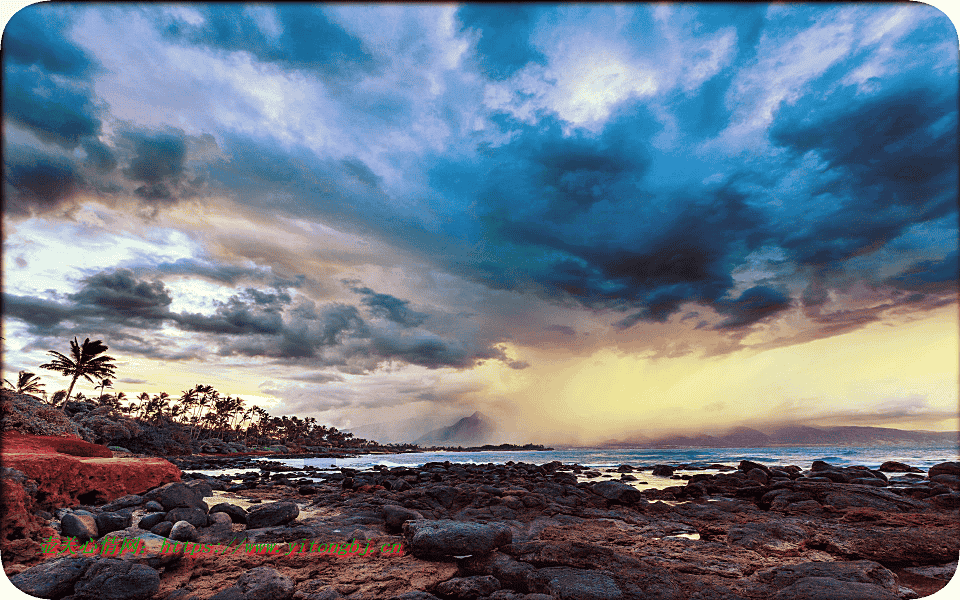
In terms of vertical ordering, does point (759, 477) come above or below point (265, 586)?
below

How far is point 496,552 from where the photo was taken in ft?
22.0

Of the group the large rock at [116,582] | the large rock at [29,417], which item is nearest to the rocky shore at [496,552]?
the large rock at [116,582]

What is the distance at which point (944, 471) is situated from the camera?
1875cm

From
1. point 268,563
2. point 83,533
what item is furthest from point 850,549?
point 83,533

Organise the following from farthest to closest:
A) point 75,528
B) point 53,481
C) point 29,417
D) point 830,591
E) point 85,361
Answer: point 85,361, point 29,417, point 53,481, point 75,528, point 830,591

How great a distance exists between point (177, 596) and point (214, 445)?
7306 cm

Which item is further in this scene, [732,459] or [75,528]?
[732,459]

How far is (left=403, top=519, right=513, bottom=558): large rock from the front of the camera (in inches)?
261

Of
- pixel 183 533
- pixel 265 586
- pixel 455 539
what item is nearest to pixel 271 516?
pixel 183 533

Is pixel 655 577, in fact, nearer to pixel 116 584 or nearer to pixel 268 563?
pixel 268 563

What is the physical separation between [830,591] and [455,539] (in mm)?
5372

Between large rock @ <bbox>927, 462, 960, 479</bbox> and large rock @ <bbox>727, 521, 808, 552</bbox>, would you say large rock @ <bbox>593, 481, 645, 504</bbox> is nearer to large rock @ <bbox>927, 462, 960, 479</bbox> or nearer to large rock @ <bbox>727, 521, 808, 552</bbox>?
large rock @ <bbox>727, 521, 808, 552</bbox>

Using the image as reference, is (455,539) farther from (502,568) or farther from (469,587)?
(469,587)

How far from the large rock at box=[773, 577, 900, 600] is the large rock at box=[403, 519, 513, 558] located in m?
4.23
